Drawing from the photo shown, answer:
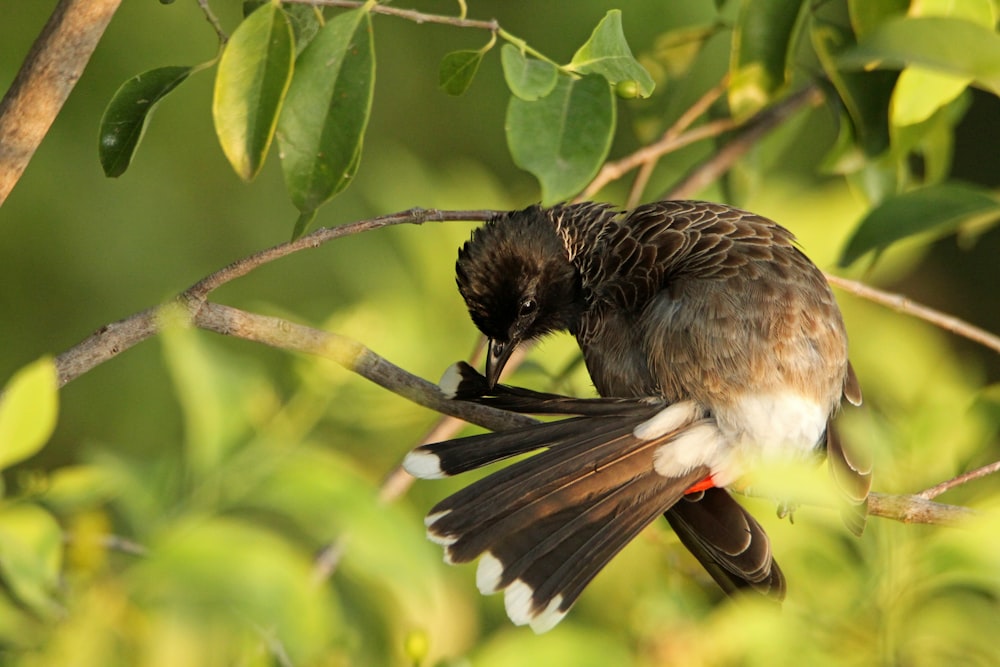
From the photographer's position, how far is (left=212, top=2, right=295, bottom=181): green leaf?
5.71 ft

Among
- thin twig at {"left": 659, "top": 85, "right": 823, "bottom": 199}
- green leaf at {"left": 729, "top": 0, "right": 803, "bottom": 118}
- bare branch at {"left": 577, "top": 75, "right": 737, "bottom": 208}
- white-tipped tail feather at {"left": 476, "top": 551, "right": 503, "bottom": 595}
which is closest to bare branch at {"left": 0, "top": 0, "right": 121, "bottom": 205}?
white-tipped tail feather at {"left": 476, "top": 551, "right": 503, "bottom": 595}

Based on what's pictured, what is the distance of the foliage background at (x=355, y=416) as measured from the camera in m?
1.08

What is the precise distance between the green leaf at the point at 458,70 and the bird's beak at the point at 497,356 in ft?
2.67

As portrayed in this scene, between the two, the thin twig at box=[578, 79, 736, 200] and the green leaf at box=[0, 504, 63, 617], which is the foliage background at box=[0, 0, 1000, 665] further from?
the thin twig at box=[578, 79, 736, 200]

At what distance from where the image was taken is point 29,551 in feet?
3.47

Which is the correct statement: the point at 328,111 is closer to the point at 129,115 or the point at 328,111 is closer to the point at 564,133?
the point at 129,115

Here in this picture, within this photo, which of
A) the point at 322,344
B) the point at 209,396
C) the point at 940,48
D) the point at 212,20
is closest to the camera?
the point at 209,396

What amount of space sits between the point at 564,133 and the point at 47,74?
877 mm

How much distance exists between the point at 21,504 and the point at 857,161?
2363 millimetres

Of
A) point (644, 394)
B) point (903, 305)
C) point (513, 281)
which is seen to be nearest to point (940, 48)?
point (903, 305)

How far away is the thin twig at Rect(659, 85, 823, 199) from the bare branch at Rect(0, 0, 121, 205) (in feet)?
6.23

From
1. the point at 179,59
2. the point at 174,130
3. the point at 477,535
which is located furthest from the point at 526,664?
the point at 174,130

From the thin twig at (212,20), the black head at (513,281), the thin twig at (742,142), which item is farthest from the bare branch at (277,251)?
the thin twig at (742,142)

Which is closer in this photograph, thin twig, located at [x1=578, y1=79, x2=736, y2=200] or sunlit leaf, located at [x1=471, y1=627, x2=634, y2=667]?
sunlit leaf, located at [x1=471, y1=627, x2=634, y2=667]
